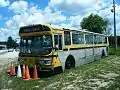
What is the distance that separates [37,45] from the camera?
16.1 metres

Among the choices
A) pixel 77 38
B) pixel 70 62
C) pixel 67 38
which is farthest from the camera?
pixel 77 38

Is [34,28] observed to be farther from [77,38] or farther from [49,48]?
[77,38]

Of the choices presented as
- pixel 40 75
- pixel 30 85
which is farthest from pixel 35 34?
pixel 30 85

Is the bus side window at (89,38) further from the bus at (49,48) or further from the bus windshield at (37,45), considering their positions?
the bus windshield at (37,45)

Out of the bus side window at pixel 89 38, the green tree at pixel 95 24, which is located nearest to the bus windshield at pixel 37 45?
the bus side window at pixel 89 38

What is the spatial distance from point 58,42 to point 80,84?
4.43m

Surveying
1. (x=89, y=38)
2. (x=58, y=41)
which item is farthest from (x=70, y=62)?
(x=89, y=38)

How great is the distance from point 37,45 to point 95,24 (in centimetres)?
5011

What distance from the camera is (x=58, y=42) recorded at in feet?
54.0

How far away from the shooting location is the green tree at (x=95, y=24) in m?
A: 62.8

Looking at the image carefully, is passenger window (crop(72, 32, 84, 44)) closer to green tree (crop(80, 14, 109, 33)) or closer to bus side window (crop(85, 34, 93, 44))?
bus side window (crop(85, 34, 93, 44))

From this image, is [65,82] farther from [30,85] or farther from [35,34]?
[35,34]

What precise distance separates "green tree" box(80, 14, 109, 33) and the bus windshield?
45365 mm

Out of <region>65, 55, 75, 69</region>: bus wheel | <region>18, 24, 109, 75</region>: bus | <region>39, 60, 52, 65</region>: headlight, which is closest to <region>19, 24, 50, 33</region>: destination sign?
<region>18, 24, 109, 75</region>: bus
